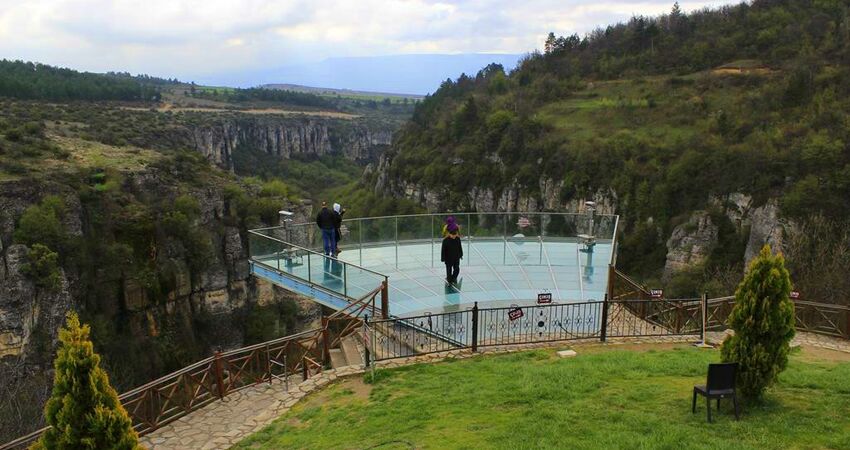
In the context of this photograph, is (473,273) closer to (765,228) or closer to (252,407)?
(252,407)

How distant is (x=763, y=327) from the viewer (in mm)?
7656

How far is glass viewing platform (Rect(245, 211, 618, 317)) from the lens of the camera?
45.8 feet

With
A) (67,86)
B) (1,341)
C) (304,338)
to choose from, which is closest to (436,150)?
(67,86)

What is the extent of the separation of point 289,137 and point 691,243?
345 feet

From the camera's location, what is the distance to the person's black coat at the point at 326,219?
15.7m

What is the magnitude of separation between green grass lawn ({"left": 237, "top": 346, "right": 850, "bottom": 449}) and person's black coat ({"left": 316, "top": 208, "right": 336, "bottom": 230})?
5.48m

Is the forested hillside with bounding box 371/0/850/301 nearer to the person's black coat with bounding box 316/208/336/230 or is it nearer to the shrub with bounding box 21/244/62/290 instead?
the person's black coat with bounding box 316/208/336/230

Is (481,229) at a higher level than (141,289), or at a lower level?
higher

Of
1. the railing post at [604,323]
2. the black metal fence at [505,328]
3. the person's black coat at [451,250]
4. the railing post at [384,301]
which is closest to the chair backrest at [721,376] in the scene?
the black metal fence at [505,328]

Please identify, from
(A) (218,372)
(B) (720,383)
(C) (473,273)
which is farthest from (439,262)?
(B) (720,383)

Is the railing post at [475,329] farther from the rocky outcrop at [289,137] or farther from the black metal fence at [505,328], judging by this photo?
the rocky outcrop at [289,137]

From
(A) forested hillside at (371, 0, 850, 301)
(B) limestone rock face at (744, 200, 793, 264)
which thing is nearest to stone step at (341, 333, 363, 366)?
(A) forested hillside at (371, 0, 850, 301)

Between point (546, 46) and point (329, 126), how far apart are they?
210 ft

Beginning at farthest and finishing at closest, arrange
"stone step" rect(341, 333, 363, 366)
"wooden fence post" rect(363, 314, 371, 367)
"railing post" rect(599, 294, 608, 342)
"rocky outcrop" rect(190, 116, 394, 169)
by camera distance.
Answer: "rocky outcrop" rect(190, 116, 394, 169)
"stone step" rect(341, 333, 363, 366)
"railing post" rect(599, 294, 608, 342)
"wooden fence post" rect(363, 314, 371, 367)
